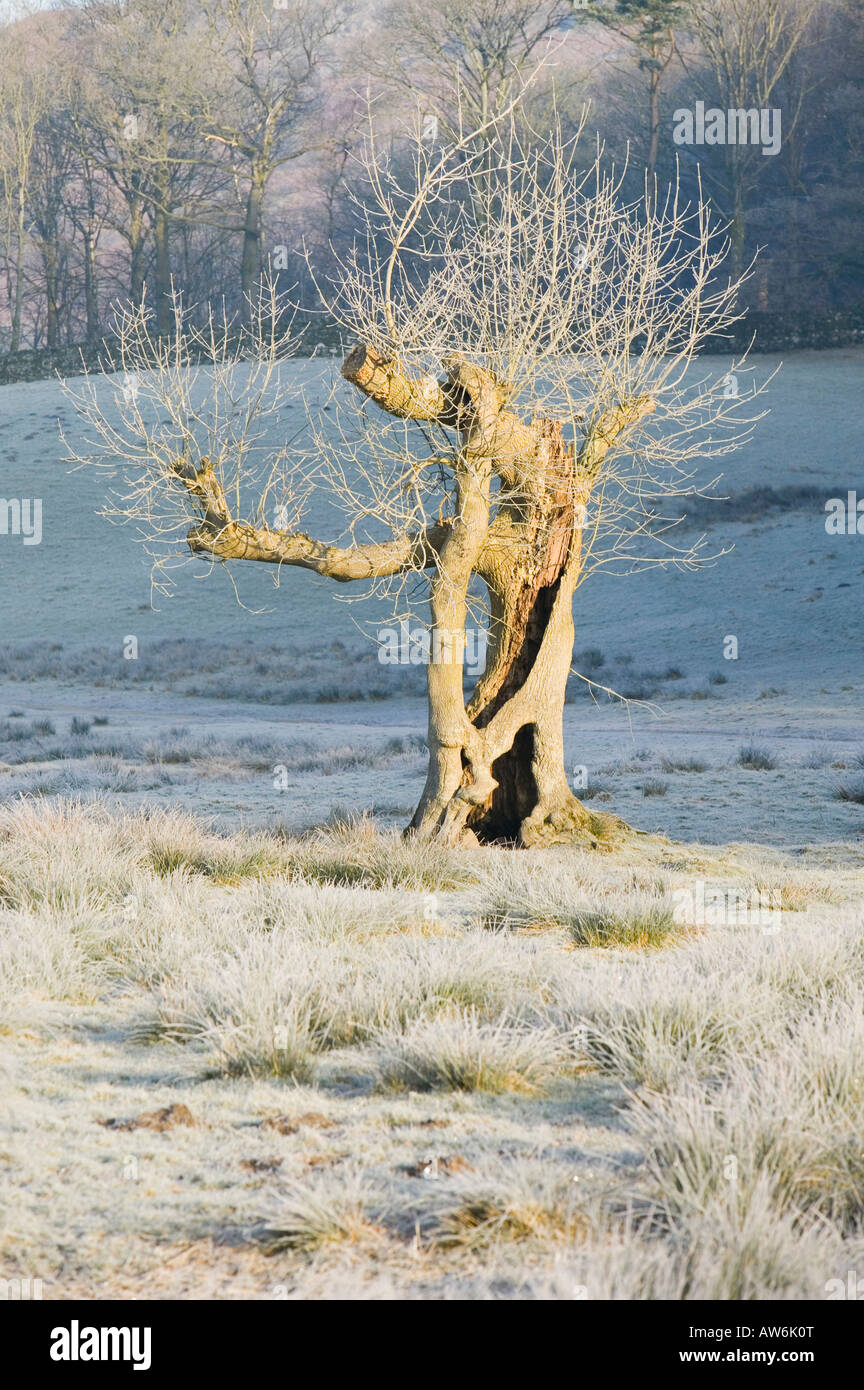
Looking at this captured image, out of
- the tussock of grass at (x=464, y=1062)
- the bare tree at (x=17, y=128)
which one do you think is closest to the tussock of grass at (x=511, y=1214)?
the tussock of grass at (x=464, y=1062)

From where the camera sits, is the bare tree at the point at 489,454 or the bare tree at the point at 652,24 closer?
the bare tree at the point at 489,454

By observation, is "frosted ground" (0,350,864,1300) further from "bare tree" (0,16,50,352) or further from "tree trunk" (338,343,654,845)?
"bare tree" (0,16,50,352)

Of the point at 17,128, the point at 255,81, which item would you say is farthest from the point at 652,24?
the point at 17,128

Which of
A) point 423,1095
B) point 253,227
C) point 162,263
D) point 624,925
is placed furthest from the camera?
point 162,263

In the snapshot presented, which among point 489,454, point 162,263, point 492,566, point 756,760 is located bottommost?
point 756,760

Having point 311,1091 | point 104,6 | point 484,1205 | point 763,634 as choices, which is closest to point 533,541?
point 311,1091

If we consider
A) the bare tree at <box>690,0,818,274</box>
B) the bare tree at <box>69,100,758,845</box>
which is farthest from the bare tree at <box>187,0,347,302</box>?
the bare tree at <box>69,100,758,845</box>

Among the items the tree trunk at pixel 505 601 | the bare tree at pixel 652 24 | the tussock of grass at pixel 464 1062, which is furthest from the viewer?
the bare tree at pixel 652 24

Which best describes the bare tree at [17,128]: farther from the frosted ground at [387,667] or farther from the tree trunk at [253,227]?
the tree trunk at [253,227]

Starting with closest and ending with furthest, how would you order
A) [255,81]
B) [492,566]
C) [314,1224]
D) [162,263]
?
[314,1224] < [492,566] < [255,81] < [162,263]

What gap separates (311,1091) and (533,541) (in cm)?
642

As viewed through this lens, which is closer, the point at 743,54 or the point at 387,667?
the point at 387,667

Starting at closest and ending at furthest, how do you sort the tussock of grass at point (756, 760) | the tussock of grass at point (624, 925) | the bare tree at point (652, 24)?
the tussock of grass at point (624, 925) < the tussock of grass at point (756, 760) < the bare tree at point (652, 24)

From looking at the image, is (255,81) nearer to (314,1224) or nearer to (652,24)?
(652,24)
